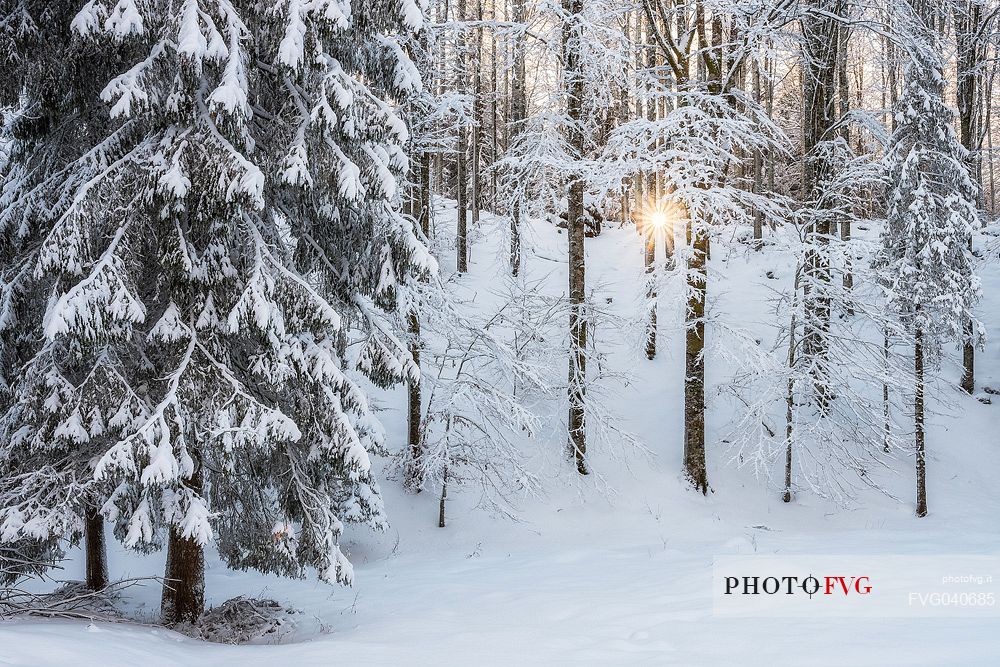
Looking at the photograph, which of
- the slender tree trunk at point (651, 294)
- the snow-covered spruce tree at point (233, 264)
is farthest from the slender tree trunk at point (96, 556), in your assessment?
the slender tree trunk at point (651, 294)

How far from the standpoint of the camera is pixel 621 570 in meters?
8.94

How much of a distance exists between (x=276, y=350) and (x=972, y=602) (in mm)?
6701

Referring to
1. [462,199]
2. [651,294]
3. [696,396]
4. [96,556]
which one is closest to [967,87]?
[651,294]

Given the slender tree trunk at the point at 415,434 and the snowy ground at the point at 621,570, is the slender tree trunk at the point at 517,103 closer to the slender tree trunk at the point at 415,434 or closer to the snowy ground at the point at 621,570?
the slender tree trunk at the point at 415,434

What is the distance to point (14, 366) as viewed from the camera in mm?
7707

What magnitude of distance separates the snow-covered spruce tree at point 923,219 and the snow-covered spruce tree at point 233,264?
12.9m

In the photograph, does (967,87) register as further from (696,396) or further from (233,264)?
(233,264)

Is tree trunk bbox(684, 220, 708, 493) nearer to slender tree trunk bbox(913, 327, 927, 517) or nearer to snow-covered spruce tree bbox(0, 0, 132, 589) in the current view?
slender tree trunk bbox(913, 327, 927, 517)

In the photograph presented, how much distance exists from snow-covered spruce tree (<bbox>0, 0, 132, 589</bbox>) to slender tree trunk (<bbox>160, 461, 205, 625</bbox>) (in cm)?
100

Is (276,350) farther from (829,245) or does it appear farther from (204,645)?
(829,245)

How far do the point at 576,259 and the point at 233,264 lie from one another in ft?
29.3

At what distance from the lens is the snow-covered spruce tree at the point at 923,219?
15211 millimetres

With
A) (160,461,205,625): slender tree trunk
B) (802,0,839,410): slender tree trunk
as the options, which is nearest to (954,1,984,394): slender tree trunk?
(802,0,839,410): slender tree trunk

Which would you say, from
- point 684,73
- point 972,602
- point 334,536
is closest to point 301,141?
point 334,536
